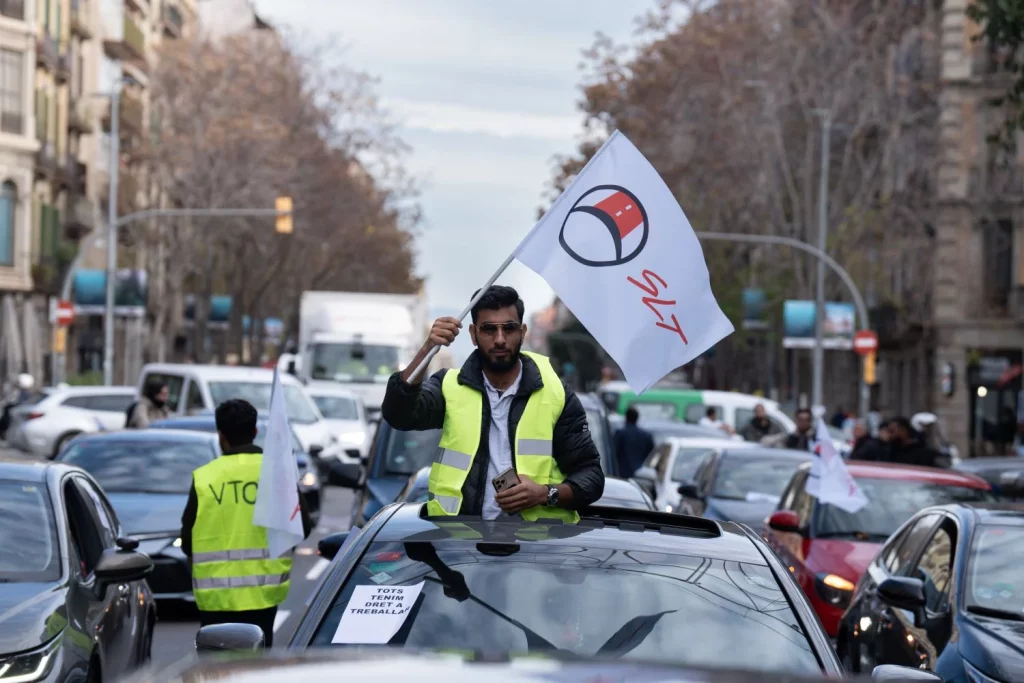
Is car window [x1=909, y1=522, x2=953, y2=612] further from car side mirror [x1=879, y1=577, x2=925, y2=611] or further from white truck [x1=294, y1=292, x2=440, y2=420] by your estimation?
white truck [x1=294, y1=292, x2=440, y2=420]

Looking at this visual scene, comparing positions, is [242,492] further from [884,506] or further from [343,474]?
[884,506]

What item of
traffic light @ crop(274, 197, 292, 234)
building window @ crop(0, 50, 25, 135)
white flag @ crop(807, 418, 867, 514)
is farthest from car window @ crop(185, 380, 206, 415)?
building window @ crop(0, 50, 25, 135)

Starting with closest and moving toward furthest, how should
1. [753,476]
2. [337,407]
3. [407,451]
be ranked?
[407,451] < [753,476] < [337,407]

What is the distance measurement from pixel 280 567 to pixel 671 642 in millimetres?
3998

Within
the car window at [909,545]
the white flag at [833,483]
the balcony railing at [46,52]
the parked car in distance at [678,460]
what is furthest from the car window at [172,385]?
the balcony railing at [46,52]

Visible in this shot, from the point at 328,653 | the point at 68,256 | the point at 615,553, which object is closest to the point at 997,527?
the point at 615,553

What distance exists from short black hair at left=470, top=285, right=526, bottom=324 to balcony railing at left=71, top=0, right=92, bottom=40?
58.3 metres

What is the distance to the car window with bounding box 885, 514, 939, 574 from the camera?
9.45 metres

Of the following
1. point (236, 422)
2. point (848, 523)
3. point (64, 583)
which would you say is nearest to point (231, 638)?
point (64, 583)

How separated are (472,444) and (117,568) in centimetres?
→ 225

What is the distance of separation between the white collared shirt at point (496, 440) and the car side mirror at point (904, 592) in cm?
286

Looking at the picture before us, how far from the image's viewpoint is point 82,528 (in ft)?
27.3

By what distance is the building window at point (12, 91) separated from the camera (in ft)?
181

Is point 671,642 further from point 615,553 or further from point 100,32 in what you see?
point 100,32
